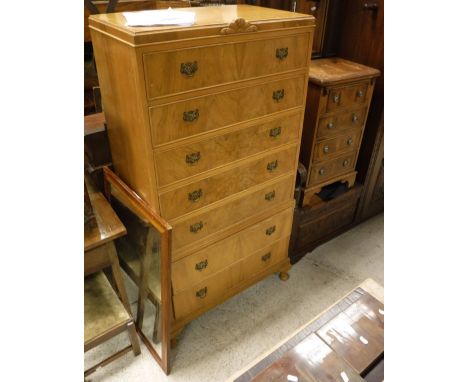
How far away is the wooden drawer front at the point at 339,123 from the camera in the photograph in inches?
82.1

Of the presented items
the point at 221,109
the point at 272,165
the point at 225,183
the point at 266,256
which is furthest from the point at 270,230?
the point at 221,109

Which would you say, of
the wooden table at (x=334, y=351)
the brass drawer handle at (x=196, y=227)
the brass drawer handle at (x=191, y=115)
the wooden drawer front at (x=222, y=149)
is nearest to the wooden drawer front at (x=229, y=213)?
the brass drawer handle at (x=196, y=227)

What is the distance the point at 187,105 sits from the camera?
1.33 metres

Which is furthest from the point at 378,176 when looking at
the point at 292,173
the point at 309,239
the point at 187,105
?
the point at 187,105

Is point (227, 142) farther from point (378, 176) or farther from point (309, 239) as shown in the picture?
point (378, 176)

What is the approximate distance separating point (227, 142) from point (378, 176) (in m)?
1.60

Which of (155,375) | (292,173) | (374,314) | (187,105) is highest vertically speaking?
(187,105)

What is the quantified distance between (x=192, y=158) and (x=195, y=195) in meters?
0.19

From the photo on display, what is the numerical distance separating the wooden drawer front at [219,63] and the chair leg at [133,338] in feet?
3.63

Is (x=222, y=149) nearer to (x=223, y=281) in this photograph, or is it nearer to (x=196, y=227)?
(x=196, y=227)

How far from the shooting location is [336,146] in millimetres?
2256

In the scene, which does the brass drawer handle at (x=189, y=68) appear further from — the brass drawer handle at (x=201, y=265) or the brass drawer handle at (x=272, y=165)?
the brass drawer handle at (x=201, y=265)

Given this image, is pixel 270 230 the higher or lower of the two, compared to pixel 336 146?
lower

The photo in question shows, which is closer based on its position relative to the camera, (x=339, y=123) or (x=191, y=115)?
(x=191, y=115)
